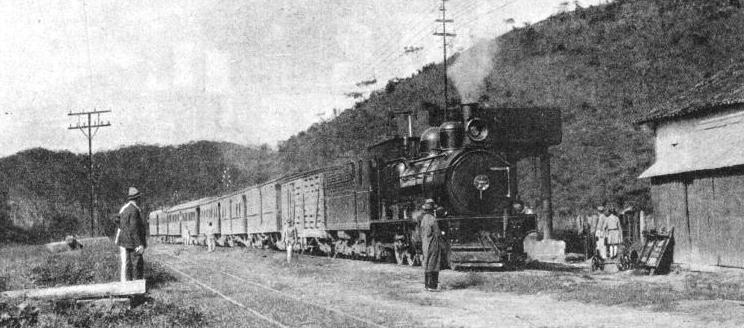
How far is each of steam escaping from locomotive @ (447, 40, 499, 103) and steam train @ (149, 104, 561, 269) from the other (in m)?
7.55

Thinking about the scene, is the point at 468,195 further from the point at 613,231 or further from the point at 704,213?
the point at 704,213

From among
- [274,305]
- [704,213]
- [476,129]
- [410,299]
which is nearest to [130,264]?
[274,305]

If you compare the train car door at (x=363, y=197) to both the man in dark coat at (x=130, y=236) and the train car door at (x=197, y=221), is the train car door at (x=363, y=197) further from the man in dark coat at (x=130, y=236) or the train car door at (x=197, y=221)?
the train car door at (x=197, y=221)

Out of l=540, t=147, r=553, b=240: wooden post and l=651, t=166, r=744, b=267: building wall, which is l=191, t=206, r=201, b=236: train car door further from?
l=651, t=166, r=744, b=267: building wall

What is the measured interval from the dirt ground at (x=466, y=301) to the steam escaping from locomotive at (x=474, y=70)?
1441cm

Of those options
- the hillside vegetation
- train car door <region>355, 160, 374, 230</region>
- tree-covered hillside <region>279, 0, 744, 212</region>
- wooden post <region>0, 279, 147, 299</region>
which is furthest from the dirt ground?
tree-covered hillside <region>279, 0, 744, 212</region>

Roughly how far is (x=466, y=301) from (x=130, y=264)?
5.57 m

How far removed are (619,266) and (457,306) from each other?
7614mm

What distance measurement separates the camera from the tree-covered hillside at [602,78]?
123 feet

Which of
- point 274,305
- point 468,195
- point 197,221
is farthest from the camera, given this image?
point 197,221

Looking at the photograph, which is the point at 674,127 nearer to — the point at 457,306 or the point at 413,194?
the point at 413,194

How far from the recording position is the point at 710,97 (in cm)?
1819

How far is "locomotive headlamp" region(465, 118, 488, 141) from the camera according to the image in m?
17.2

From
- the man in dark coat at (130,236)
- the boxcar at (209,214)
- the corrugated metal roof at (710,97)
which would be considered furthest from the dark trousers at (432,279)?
the boxcar at (209,214)
